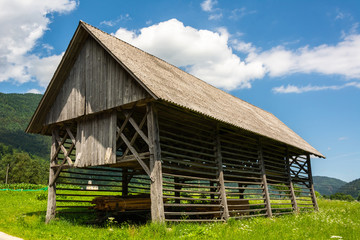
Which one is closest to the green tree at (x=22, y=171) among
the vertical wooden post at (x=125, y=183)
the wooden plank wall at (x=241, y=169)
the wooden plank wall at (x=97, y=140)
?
the vertical wooden post at (x=125, y=183)

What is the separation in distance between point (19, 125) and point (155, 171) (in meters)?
170

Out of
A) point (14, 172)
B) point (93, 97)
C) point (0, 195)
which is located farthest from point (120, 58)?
point (14, 172)

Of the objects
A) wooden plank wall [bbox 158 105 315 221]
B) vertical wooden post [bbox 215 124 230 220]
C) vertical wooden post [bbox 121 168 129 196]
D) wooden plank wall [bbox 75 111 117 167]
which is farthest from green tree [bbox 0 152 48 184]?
vertical wooden post [bbox 215 124 230 220]

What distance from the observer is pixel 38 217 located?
1421 cm

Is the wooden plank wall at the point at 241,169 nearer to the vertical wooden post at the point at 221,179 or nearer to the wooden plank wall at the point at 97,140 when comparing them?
the vertical wooden post at the point at 221,179

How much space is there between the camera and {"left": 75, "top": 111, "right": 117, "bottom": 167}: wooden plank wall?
11.4 m

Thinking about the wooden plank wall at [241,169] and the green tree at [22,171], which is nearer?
the wooden plank wall at [241,169]

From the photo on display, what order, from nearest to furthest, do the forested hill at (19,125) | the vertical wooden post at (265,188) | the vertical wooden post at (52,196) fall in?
the vertical wooden post at (52,196) → the vertical wooden post at (265,188) → the forested hill at (19,125)

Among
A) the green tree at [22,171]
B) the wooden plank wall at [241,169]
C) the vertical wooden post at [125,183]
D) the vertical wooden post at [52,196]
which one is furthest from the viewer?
the green tree at [22,171]

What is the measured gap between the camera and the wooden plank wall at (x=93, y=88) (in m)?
11.1

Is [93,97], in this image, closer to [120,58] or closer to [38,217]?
[120,58]

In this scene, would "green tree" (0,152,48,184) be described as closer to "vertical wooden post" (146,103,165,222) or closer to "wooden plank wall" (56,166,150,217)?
"wooden plank wall" (56,166,150,217)

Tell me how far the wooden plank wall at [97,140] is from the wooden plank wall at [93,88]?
402 mm

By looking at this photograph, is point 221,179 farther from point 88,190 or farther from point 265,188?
point 88,190
